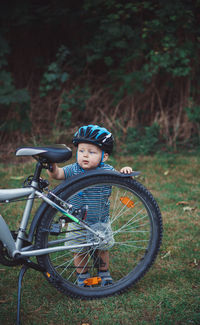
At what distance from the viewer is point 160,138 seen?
19.9ft

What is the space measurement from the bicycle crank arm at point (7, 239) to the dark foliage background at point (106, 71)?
351 centimetres

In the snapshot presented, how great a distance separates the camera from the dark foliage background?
5805 mm

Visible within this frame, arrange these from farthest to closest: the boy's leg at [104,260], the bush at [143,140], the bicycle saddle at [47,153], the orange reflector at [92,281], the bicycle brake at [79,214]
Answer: the bush at [143,140]
the boy's leg at [104,260]
the orange reflector at [92,281]
the bicycle brake at [79,214]
the bicycle saddle at [47,153]

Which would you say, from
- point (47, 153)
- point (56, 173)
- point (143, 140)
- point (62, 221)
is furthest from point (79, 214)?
point (143, 140)

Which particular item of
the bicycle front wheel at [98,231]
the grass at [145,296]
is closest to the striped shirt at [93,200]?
the bicycle front wheel at [98,231]

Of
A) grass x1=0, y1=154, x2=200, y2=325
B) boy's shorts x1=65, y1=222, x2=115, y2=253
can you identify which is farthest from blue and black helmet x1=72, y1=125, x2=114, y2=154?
grass x1=0, y1=154, x2=200, y2=325

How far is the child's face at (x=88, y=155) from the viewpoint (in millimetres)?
2375

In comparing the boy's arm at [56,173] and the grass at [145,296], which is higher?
the boy's arm at [56,173]

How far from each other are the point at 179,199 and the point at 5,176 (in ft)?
7.37

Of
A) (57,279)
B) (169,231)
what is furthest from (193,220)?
(57,279)

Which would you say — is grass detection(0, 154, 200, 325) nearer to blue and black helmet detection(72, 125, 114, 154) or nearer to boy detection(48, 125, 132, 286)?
boy detection(48, 125, 132, 286)

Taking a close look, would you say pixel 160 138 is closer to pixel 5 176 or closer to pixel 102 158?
pixel 5 176

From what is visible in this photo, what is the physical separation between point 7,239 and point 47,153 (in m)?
0.57

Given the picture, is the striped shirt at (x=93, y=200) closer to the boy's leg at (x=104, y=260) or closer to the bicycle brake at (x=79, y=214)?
the bicycle brake at (x=79, y=214)
